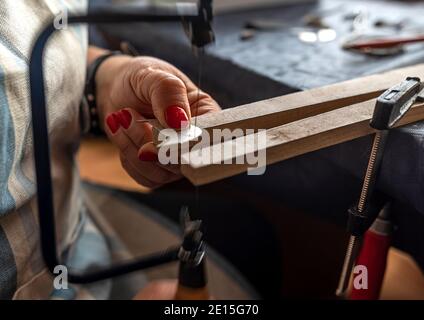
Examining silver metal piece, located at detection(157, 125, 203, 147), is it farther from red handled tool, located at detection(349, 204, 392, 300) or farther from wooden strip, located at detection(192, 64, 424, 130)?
red handled tool, located at detection(349, 204, 392, 300)

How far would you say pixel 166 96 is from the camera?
0.33 m

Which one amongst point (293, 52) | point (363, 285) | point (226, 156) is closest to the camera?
point (226, 156)

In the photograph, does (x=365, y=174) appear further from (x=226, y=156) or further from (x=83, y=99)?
(x=83, y=99)

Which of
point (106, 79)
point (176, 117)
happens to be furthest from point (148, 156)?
point (106, 79)

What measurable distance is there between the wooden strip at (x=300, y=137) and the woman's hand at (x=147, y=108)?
5 centimetres

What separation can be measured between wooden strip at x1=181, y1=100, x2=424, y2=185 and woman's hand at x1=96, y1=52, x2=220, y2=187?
46mm

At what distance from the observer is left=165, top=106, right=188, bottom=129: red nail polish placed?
30 cm

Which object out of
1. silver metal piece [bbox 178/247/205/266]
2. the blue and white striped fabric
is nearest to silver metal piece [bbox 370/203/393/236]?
silver metal piece [bbox 178/247/205/266]

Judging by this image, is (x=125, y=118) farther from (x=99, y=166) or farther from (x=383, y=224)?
(x=99, y=166)

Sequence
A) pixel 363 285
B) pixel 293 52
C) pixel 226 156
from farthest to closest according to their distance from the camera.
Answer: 1. pixel 293 52
2. pixel 363 285
3. pixel 226 156

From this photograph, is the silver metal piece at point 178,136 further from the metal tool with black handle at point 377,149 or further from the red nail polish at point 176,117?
the metal tool with black handle at point 377,149

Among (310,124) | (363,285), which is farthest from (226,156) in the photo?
(363,285)

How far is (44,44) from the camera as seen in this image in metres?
0.32
